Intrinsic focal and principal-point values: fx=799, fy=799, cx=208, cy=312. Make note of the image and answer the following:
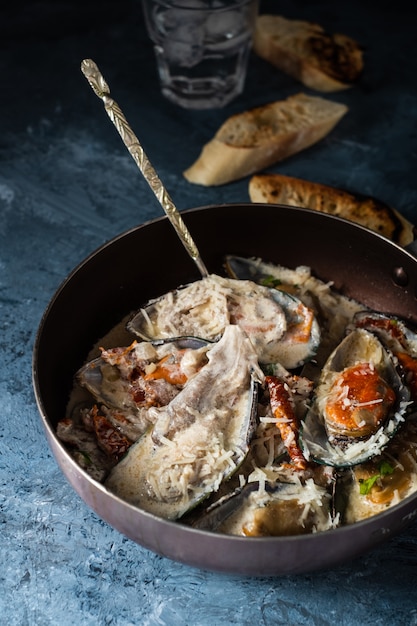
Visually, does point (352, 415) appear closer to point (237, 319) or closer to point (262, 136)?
point (237, 319)

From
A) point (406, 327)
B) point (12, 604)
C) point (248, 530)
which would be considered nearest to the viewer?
point (248, 530)

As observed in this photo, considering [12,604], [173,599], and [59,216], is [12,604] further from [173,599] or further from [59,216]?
[59,216]

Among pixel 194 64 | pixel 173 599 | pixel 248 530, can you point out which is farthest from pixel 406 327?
pixel 194 64

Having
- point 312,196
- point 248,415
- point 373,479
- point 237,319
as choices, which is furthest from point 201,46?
point 373,479

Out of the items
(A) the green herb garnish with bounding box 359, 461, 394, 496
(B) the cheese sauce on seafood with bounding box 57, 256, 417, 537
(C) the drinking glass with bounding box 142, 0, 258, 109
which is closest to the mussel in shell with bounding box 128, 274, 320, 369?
(B) the cheese sauce on seafood with bounding box 57, 256, 417, 537

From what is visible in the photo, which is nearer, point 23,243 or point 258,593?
point 258,593
